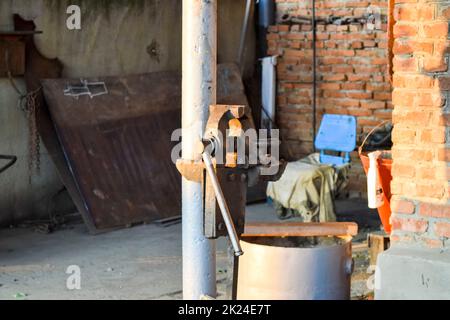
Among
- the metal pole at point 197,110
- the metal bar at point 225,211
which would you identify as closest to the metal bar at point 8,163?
the metal pole at point 197,110

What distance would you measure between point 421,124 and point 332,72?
5210 millimetres

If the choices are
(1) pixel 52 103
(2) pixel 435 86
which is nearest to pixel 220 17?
(1) pixel 52 103

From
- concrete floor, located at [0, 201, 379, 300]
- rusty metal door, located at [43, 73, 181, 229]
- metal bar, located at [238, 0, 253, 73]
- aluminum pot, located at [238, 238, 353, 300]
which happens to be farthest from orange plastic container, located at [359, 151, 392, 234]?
metal bar, located at [238, 0, 253, 73]

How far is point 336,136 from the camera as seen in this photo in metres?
9.63

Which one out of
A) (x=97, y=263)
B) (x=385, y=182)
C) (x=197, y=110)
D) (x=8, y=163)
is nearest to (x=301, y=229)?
(x=197, y=110)

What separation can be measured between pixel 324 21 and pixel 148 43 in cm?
215

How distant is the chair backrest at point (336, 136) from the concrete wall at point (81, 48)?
1780 mm

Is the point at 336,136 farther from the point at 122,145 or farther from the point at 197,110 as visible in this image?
the point at 197,110

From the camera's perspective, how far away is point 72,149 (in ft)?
28.2

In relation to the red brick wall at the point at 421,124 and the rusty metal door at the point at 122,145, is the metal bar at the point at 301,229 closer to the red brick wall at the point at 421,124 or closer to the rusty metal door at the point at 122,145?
the red brick wall at the point at 421,124

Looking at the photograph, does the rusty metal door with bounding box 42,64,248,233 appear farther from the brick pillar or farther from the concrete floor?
the brick pillar

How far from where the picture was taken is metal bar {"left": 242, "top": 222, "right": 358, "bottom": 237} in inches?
181

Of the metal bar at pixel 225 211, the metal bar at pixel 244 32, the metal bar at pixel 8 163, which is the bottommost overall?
the metal bar at pixel 8 163

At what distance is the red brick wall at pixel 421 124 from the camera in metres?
5.24
